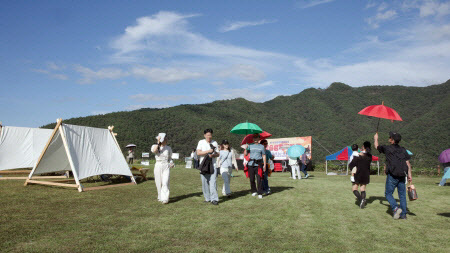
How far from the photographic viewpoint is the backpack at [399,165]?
23.4ft

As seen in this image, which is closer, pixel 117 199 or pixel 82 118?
pixel 117 199

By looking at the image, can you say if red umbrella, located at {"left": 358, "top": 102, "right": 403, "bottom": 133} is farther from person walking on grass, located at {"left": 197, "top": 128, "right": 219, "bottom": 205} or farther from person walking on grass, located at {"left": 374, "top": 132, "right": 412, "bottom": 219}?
person walking on grass, located at {"left": 197, "top": 128, "right": 219, "bottom": 205}

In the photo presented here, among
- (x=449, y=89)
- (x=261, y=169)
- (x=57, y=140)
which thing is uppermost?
(x=449, y=89)

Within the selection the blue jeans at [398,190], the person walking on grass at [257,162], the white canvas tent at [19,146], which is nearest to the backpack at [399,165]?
the blue jeans at [398,190]

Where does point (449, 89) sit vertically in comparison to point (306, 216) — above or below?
above

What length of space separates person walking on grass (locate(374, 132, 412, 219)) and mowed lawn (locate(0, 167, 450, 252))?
35 cm

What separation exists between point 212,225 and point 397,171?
426 cm

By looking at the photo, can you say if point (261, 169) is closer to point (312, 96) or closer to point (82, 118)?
point (82, 118)

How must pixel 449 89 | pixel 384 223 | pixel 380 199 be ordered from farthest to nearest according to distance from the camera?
pixel 449 89, pixel 380 199, pixel 384 223

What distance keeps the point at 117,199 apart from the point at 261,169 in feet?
14.5

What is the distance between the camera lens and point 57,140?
1305cm

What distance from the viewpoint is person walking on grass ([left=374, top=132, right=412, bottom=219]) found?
713cm

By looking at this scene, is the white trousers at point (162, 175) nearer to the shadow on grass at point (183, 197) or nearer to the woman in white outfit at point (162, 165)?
the woman in white outfit at point (162, 165)

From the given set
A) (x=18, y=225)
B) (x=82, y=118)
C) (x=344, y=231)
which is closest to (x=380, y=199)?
(x=344, y=231)
